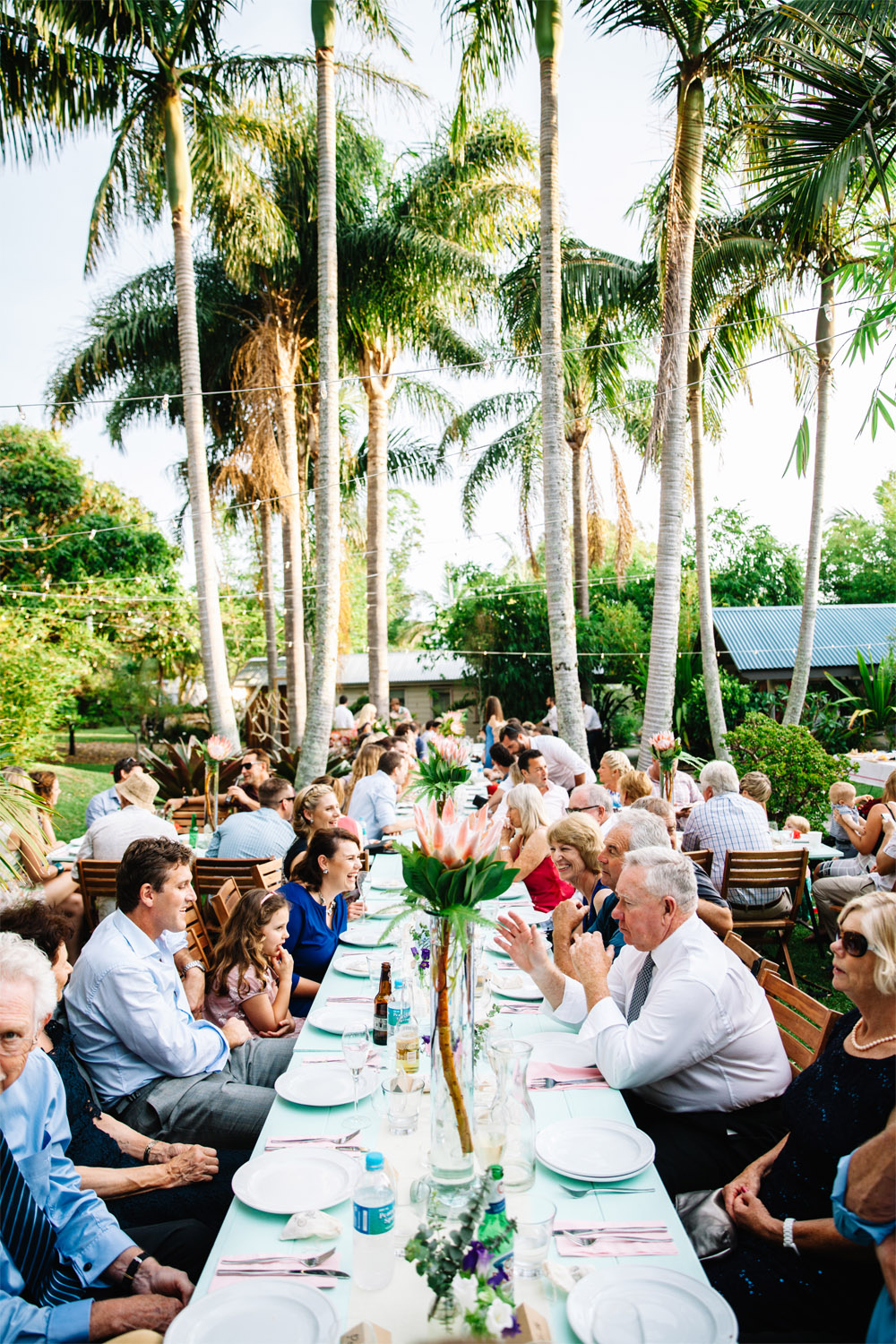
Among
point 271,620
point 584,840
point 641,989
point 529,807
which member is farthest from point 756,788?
point 271,620

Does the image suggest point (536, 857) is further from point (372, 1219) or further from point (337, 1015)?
point (372, 1219)

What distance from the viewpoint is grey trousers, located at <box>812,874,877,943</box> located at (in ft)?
19.2

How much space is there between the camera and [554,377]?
9938mm

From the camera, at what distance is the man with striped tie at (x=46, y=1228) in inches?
79.7

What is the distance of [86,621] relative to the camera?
64.8 feet

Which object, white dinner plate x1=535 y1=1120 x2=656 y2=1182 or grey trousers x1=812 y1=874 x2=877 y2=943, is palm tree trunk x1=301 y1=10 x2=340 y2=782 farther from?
white dinner plate x1=535 y1=1120 x2=656 y2=1182

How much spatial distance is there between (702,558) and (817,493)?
2671 millimetres

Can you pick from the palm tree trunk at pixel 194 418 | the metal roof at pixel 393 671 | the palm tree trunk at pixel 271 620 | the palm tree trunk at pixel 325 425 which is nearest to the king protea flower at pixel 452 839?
the palm tree trunk at pixel 325 425

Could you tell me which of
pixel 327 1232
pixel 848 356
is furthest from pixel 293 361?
pixel 327 1232

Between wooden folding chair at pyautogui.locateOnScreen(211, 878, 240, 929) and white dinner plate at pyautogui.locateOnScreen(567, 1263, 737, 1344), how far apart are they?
11.4ft

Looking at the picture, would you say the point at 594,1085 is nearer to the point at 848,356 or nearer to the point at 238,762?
the point at 848,356

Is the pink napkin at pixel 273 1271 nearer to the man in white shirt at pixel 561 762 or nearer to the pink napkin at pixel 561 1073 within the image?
the pink napkin at pixel 561 1073

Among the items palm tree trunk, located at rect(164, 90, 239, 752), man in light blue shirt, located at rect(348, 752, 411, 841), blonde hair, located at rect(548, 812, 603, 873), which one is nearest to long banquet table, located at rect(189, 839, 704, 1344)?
blonde hair, located at rect(548, 812, 603, 873)

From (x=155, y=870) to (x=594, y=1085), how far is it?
5.49 feet
